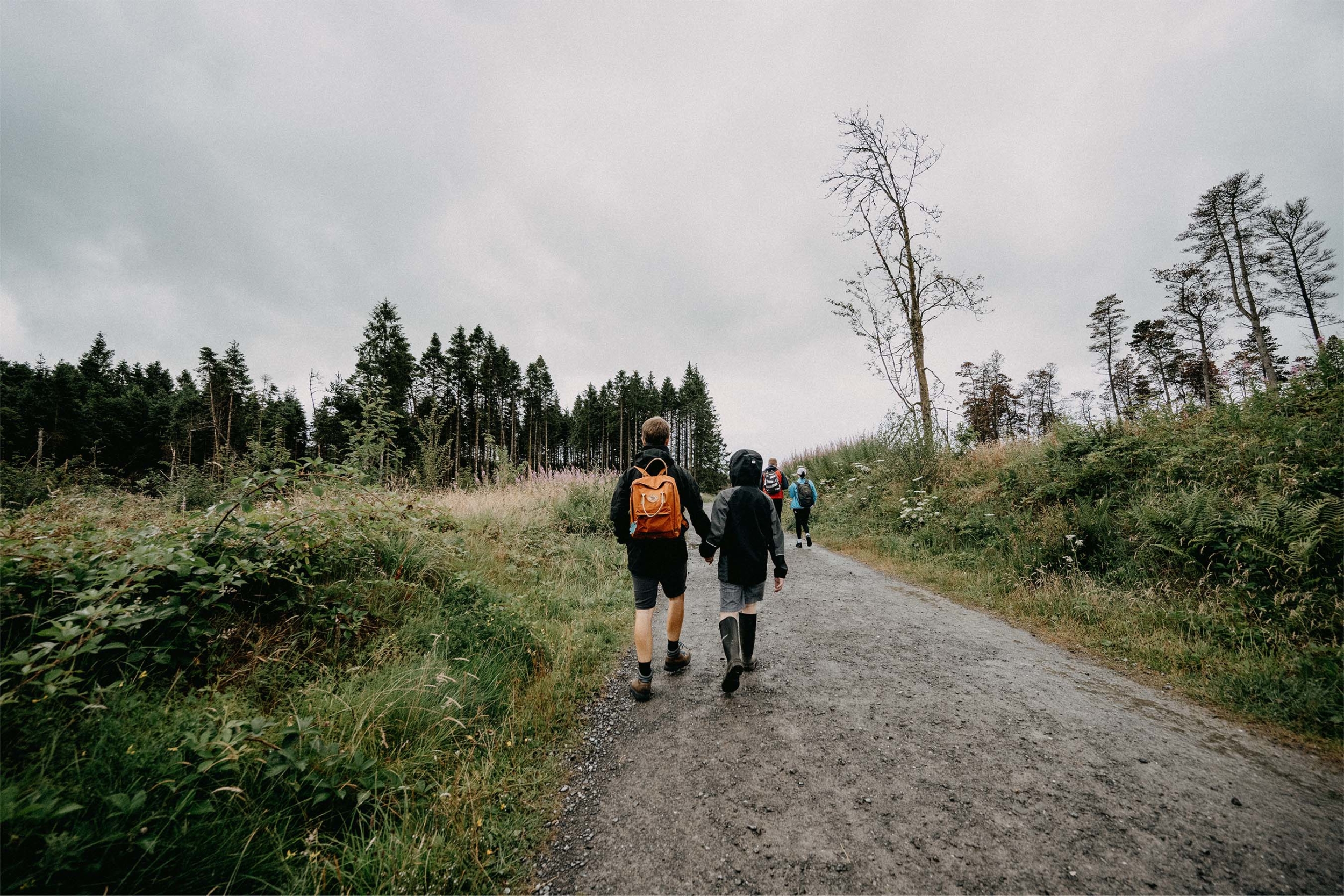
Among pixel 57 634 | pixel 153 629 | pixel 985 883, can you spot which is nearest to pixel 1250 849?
pixel 985 883

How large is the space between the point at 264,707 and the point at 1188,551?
8.76m

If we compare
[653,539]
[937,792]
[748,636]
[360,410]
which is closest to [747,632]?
[748,636]

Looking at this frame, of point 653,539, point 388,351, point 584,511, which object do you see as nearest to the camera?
point 653,539

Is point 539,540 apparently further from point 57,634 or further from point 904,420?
point 904,420

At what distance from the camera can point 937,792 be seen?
247 centimetres

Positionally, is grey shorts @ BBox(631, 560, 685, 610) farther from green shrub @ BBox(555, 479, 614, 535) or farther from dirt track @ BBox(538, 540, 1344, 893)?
green shrub @ BBox(555, 479, 614, 535)

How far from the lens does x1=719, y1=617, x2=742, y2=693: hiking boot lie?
357 centimetres

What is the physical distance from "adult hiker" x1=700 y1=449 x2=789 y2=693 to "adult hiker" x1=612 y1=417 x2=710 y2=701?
211 mm

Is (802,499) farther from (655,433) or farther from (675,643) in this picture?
(655,433)

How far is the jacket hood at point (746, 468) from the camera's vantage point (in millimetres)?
4293

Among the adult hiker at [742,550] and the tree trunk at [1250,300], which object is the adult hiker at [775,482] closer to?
the adult hiker at [742,550]

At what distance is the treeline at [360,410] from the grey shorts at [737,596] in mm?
11262

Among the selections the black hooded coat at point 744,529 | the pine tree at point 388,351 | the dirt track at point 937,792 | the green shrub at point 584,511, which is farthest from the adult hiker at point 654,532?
the pine tree at point 388,351

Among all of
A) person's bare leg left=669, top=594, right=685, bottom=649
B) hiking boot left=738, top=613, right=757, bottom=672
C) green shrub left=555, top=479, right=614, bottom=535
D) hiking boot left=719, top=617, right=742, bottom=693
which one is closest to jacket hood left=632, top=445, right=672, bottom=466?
person's bare leg left=669, top=594, right=685, bottom=649
